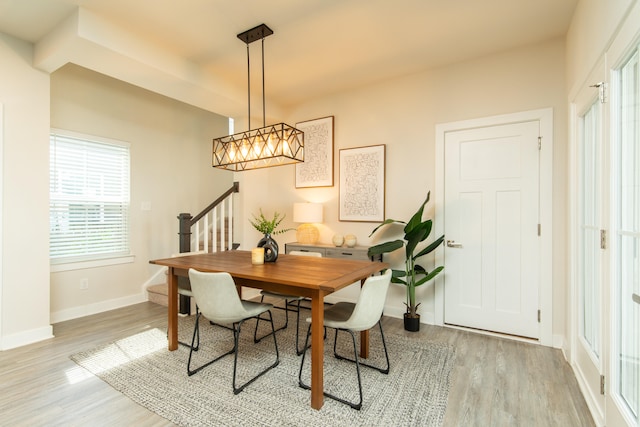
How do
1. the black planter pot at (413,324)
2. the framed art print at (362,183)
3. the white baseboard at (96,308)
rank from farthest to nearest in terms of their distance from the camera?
the framed art print at (362,183), the white baseboard at (96,308), the black planter pot at (413,324)

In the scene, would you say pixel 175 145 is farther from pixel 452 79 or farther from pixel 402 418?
pixel 402 418

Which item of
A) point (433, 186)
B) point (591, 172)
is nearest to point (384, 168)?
point (433, 186)

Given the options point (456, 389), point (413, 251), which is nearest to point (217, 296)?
point (456, 389)

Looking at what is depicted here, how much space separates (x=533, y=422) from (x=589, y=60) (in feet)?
7.40

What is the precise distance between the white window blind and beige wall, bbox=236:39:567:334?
159 centimetres

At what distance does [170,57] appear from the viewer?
3051mm

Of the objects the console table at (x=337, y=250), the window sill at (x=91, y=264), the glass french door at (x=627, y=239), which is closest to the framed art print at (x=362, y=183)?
the console table at (x=337, y=250)

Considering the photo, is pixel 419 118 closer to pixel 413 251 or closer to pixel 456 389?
pixel 413 251

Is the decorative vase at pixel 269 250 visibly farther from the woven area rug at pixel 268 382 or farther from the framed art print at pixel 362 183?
the framed art print at pixel 362 183

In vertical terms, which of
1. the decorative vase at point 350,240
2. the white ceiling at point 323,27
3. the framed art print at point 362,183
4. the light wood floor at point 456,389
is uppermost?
the white ceiling at point 323,27

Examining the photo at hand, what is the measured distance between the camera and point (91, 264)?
12.4ft

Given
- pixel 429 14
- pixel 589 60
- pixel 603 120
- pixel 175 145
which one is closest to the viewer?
pixel 603 120

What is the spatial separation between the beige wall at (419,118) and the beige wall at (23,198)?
83.2 inches

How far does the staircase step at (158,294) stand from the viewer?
4.09 metres
